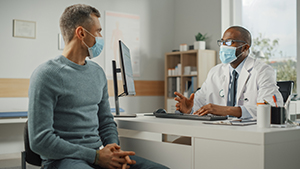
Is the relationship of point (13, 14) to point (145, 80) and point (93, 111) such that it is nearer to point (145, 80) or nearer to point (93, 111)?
point (145, 80)

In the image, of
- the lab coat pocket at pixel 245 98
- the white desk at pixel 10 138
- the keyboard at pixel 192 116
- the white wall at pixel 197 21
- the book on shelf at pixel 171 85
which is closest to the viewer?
the keyboard at pixel 192 116

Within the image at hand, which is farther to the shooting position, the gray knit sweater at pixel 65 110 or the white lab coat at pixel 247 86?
the white lab coat at pixel 247 86

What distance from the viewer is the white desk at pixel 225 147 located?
1362 mm

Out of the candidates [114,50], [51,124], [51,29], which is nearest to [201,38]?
[114,50]

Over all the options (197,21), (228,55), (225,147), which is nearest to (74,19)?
(225,147)

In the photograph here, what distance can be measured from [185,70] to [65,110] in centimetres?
408

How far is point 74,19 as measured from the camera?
171 centimetres

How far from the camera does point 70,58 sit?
1681mm

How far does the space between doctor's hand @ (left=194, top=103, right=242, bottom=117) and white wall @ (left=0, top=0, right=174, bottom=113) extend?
3.38m

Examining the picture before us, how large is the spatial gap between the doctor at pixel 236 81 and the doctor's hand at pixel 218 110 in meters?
0.13

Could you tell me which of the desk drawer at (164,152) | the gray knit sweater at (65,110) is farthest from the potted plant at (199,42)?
the gray knit sweater at (65,110)

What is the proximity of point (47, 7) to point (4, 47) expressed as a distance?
865mm

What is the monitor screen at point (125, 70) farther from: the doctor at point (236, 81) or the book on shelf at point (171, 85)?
the book on shelf at point (171, 85)

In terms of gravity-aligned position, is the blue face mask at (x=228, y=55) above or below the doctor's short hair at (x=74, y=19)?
below
